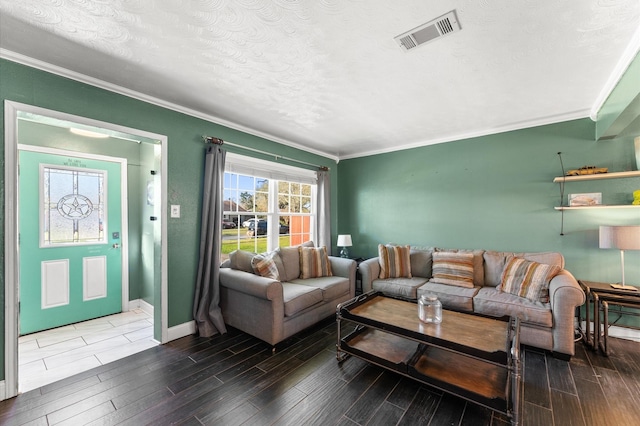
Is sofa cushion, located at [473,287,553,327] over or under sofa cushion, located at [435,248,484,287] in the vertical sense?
under

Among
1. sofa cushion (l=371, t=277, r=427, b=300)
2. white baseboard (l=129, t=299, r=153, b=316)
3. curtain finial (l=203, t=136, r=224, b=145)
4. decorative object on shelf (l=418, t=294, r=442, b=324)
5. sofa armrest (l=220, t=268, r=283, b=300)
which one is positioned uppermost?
curtain finial (l=203, t=136, r=224, b=145)

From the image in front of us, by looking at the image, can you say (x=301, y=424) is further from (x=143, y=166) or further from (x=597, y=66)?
(x=143, y=166)

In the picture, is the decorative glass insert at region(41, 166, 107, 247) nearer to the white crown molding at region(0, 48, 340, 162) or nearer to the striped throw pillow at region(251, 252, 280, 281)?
the white crown molding at region(0, 48, 340, 162)

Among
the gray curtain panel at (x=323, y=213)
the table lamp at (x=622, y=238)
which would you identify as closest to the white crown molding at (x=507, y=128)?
the gray curtain panel at (x=323, y=213)

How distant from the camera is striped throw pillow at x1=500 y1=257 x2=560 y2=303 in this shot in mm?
2602

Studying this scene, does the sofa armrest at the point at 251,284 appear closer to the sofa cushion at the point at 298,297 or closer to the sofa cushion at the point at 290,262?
the sofa cushion at the point at 298,297

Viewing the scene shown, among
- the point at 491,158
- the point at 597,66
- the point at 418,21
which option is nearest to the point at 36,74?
the point at 418,21

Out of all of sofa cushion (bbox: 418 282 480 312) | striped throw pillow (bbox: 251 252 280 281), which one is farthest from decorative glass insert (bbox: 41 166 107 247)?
sofa cushion (bbox: 418 282 480 312)

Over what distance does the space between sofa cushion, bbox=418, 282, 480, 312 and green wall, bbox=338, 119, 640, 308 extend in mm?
952

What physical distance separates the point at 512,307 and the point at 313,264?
2.28 meters

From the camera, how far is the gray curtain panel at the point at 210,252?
2865 mm

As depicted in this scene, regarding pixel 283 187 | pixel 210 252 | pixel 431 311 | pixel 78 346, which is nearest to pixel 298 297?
pixel 210 252

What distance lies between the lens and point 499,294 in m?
2.82

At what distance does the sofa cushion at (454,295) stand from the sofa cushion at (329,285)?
951 millimetres
